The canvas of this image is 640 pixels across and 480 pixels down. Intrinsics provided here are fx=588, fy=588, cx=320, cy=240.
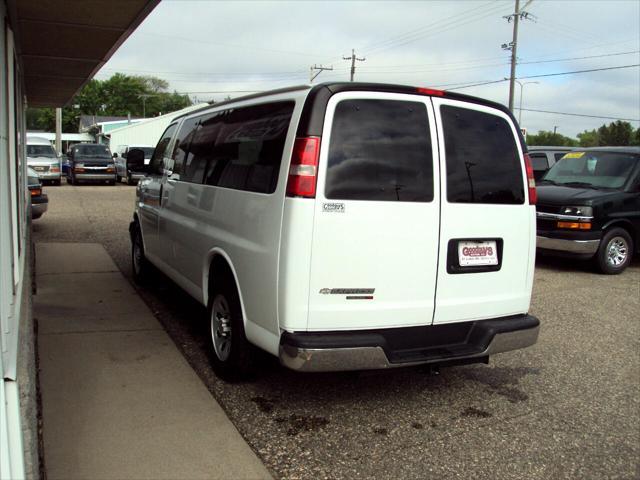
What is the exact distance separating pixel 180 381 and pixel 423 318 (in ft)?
6.12

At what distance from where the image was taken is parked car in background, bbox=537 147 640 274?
8.94 metres

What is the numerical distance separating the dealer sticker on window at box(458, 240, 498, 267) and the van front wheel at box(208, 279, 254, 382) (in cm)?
152

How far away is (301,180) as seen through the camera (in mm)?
3369

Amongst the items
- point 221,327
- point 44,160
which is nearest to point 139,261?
point 221,327

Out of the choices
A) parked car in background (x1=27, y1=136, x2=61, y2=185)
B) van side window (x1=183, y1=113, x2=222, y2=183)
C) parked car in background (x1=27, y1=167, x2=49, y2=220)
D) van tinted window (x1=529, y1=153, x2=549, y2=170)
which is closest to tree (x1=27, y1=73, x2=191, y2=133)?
parked car in background (x1=27, y1=136, x2=61, y2=185)

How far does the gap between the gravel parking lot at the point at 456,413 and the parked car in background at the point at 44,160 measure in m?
19.2

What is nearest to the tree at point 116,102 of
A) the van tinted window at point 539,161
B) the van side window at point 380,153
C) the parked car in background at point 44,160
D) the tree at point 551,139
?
the tree at point 551,139

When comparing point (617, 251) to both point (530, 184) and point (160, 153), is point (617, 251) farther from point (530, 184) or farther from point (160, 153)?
point (160, 153)

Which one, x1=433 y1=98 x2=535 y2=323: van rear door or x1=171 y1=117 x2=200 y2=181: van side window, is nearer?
x1=433 y1=98 x2=535 y2=323: van rear door

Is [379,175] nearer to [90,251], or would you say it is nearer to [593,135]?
[90,251]

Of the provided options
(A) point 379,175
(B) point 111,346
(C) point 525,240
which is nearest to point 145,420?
(B) point 111,346

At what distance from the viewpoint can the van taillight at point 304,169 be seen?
3.36m

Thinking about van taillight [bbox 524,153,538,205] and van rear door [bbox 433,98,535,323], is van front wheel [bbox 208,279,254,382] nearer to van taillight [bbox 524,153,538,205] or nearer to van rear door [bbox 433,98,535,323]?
van rear door [bbox 433,98,535,323]

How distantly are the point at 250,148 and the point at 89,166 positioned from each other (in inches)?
921
